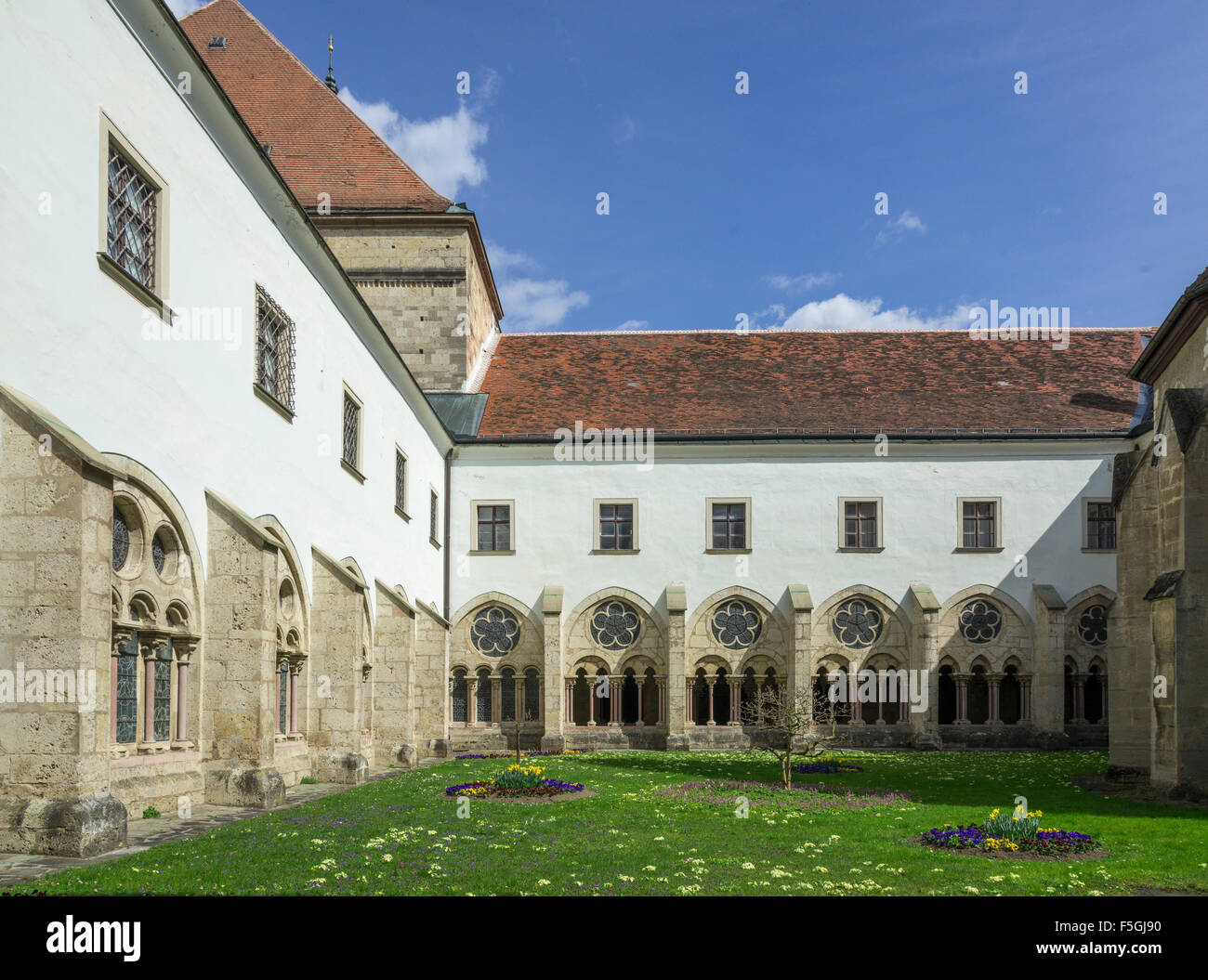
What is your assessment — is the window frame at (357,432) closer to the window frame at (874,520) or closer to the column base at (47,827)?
the column base at (47,827)

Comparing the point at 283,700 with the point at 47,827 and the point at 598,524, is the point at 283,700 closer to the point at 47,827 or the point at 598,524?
the point at 47,827

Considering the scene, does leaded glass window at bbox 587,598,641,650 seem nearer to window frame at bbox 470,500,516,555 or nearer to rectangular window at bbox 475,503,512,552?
window frame at bbox 470,500,516,555

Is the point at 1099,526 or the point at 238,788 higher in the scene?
the point at 1099,526

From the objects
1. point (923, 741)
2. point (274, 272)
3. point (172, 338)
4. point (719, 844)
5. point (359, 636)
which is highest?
point (274, 272)

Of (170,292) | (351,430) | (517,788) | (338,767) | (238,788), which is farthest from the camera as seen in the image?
(351,430)

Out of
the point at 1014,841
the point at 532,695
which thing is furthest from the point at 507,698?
the point at 1014,841

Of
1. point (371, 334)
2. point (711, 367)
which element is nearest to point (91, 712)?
point (371, 334)

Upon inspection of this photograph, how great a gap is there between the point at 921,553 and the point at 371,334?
53.2 ft

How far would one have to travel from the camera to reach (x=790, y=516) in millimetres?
30297

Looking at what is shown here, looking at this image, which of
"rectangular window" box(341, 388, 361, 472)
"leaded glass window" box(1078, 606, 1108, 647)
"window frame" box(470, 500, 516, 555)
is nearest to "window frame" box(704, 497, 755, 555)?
"window frame" box(470, 500, 516, 555)

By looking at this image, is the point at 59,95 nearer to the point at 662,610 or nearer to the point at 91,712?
the point at 91,712

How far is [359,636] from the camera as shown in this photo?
1822 centimetres

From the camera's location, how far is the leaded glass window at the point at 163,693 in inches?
490

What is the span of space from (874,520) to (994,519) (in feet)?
10.6
